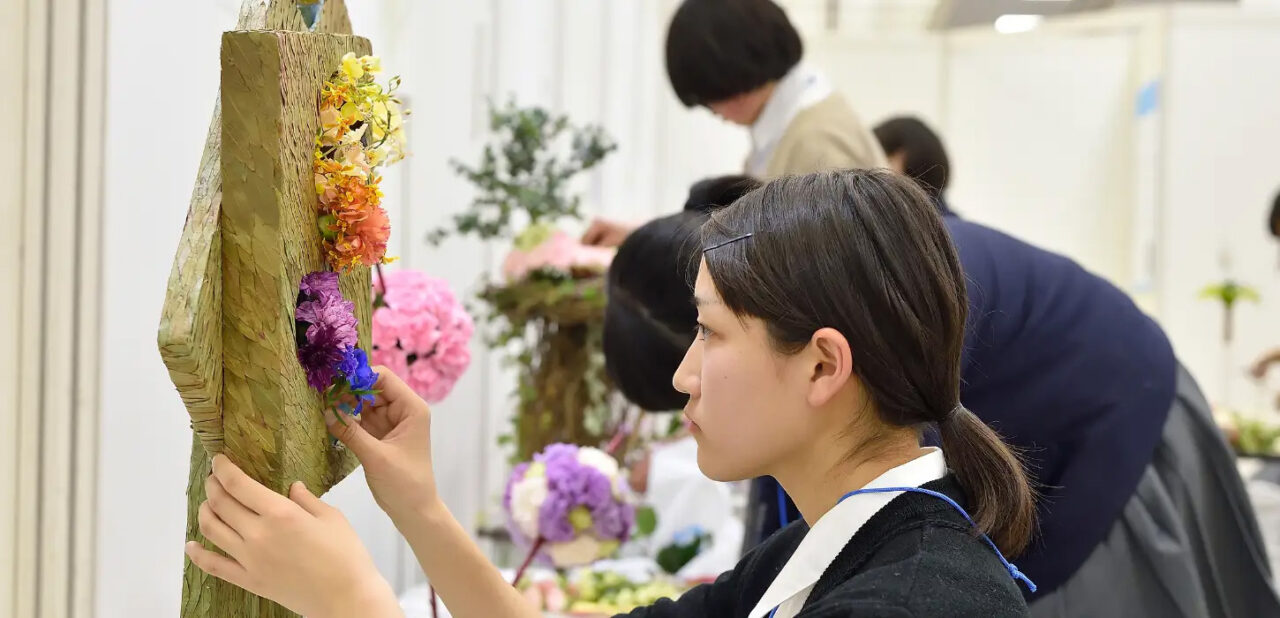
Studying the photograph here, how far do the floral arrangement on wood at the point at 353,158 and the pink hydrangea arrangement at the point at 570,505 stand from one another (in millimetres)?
884

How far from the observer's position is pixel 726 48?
6.84 feet

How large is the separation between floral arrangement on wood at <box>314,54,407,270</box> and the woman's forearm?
24 centimetres

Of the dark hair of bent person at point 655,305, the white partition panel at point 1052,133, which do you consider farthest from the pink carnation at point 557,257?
the white partition panel at point 1052,133

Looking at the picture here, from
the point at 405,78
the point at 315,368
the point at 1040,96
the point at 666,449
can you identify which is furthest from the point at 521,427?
the point at 1040,96

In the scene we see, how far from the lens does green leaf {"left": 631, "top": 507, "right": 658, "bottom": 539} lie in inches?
95.2

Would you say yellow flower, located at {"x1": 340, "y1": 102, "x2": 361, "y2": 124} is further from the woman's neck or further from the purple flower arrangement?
the woman's neck

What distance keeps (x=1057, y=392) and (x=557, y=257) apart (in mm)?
1109

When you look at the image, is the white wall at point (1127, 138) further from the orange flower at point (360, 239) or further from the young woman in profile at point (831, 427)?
the orange flower at point (360, 239)

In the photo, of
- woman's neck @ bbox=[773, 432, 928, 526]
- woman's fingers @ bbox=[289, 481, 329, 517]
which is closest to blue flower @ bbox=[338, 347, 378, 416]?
woman's fingers @ bbox=[289, 481, 329, 517]

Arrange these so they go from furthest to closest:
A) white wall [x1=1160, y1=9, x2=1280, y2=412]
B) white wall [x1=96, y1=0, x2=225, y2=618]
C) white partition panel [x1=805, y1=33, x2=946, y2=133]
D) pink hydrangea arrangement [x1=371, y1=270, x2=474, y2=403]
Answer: white partition panel [x1=805, y1=33, x2=946, y2=133] → white wall [x1=1160, y1=9, x2=1280, y2=412] → pink hydrangea arrangement [x1=371, y1=270, x2=474, y2=403] → white wall [x1=96, y1=0, x2=225, y2=618]

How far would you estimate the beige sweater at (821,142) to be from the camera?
2.12 m

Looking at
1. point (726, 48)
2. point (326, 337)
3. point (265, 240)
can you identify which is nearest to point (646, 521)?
point (726, 48)

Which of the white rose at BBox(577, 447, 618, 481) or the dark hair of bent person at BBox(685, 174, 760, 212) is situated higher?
the dark hair of bent person at BBox(685, 174, 760, 212)

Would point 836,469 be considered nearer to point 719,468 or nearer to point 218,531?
point 719,468
